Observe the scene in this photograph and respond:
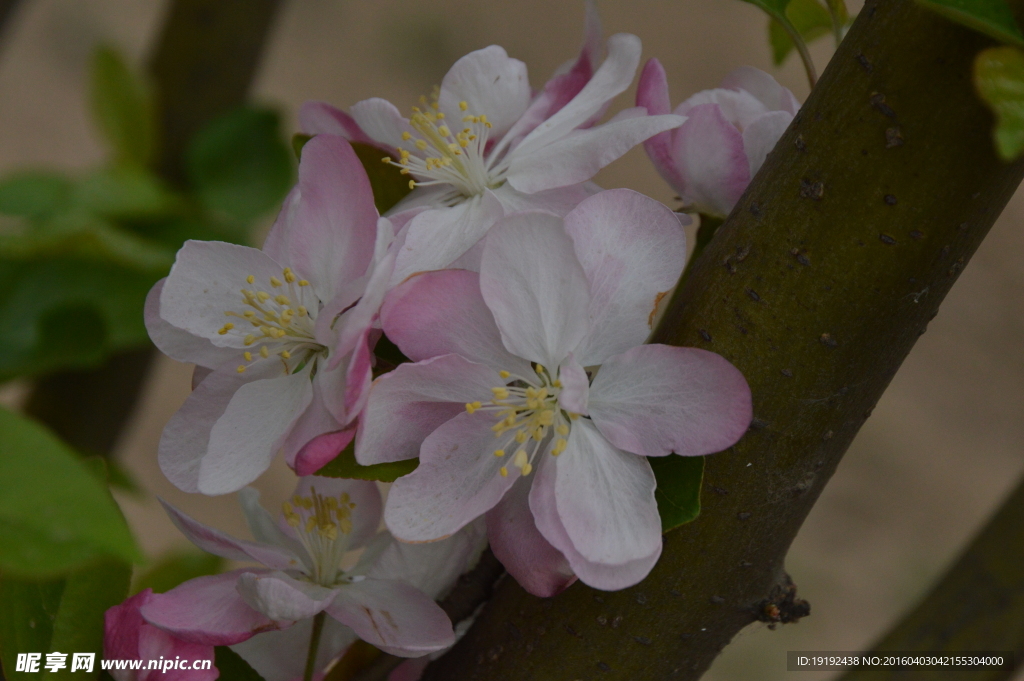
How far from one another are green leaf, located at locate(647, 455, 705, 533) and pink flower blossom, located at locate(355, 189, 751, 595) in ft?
0.05

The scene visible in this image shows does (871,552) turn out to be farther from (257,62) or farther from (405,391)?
(405,391)

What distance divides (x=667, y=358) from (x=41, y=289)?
969 mm

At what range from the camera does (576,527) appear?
14.5 inches

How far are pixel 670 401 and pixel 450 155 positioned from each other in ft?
0.62

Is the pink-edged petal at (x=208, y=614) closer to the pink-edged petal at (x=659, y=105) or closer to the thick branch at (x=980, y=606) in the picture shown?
the pink-edged petal at (x=659, y=105)

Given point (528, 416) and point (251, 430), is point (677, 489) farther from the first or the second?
point (251, 430)

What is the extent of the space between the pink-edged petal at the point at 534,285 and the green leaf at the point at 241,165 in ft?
3.37

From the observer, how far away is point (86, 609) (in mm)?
478

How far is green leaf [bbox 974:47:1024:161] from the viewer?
0.97ft

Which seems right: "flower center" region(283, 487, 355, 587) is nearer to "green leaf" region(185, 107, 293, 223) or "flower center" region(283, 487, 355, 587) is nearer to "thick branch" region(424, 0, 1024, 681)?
"thick branch" region(424, 0, 1024, 681)

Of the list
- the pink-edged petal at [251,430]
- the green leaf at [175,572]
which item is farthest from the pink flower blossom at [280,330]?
the green leaf at [175,572]

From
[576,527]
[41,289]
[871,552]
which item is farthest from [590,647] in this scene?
[871,552]

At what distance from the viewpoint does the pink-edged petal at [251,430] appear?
407mm

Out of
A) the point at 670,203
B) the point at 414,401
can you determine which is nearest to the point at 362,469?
the point at 414,401
